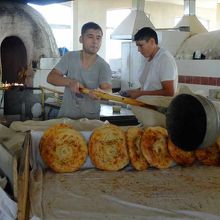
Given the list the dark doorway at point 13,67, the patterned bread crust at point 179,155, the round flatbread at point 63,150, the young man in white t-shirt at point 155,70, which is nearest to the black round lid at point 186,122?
the patterned bread crust at point 179,155

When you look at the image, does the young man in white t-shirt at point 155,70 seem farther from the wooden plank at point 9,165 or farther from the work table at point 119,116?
the wooden plank at point 9,165

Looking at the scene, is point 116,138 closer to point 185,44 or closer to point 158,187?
point 158,187

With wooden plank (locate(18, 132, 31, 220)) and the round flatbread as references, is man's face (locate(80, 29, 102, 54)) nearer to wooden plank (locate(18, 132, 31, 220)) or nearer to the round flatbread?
the round flatbread

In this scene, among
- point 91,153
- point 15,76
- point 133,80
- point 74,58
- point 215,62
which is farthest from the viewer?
point 133,80

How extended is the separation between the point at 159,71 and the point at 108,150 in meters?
1.13

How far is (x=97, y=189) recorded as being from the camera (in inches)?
52.1

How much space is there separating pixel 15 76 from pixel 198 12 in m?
5.91

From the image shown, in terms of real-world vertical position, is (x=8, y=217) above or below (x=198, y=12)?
below

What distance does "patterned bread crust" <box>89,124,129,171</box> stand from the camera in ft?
5.04

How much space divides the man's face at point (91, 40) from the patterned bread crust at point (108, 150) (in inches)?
35.9

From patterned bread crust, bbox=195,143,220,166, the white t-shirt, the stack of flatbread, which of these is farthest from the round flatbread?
the white t-shirt

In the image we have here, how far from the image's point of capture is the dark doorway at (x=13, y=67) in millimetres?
4477

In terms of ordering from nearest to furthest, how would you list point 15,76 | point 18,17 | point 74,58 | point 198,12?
point 74,58 → point 18,17 → point 15,76 → point 198,12

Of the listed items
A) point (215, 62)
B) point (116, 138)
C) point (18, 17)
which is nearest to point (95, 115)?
point (116, 138)
